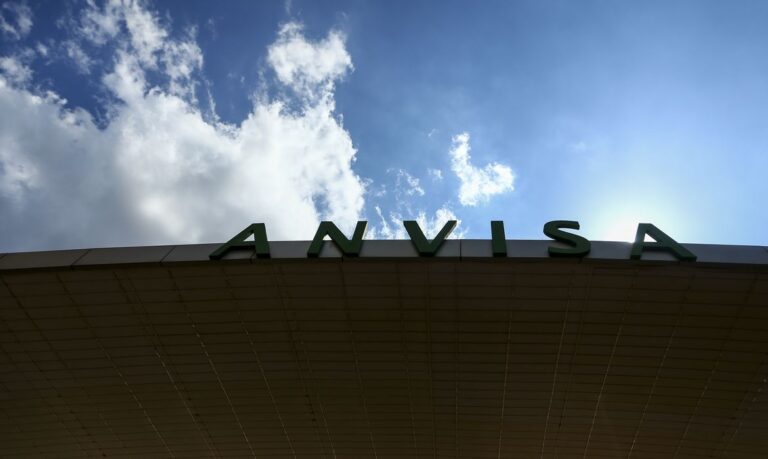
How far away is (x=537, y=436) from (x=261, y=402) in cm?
1241

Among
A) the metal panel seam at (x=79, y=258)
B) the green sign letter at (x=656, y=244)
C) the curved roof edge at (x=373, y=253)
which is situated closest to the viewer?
the green sign letter at (x=656, y=244)

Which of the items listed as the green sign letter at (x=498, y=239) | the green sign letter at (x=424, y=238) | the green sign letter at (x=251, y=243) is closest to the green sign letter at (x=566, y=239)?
the green sign letter at (x=498, y=239)

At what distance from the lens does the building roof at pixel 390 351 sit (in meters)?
20.1

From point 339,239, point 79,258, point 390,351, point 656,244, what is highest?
point 339,239

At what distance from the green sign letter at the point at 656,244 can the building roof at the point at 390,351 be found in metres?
0.44

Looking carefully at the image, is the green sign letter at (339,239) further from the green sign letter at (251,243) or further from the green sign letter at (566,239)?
the green sign letter at (566,239)

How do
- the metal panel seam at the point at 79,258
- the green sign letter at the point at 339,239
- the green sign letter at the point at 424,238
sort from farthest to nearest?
1. the metal panel seam at the point at 79,258
2. the green sign letter at the point at 339,239
3. the green sign letter at the point at 424,238

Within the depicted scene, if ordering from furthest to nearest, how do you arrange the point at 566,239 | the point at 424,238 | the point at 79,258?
the point at 79,258, the point at 424,238, the point at 566,239

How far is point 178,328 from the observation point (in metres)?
22.3

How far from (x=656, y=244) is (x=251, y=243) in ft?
42.9

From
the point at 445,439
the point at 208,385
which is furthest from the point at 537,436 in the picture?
the point at 208,385

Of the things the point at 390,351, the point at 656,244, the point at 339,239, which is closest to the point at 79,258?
the point at 339,239

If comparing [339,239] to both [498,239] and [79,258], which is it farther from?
[79,258]

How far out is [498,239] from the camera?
19266 millimetres
